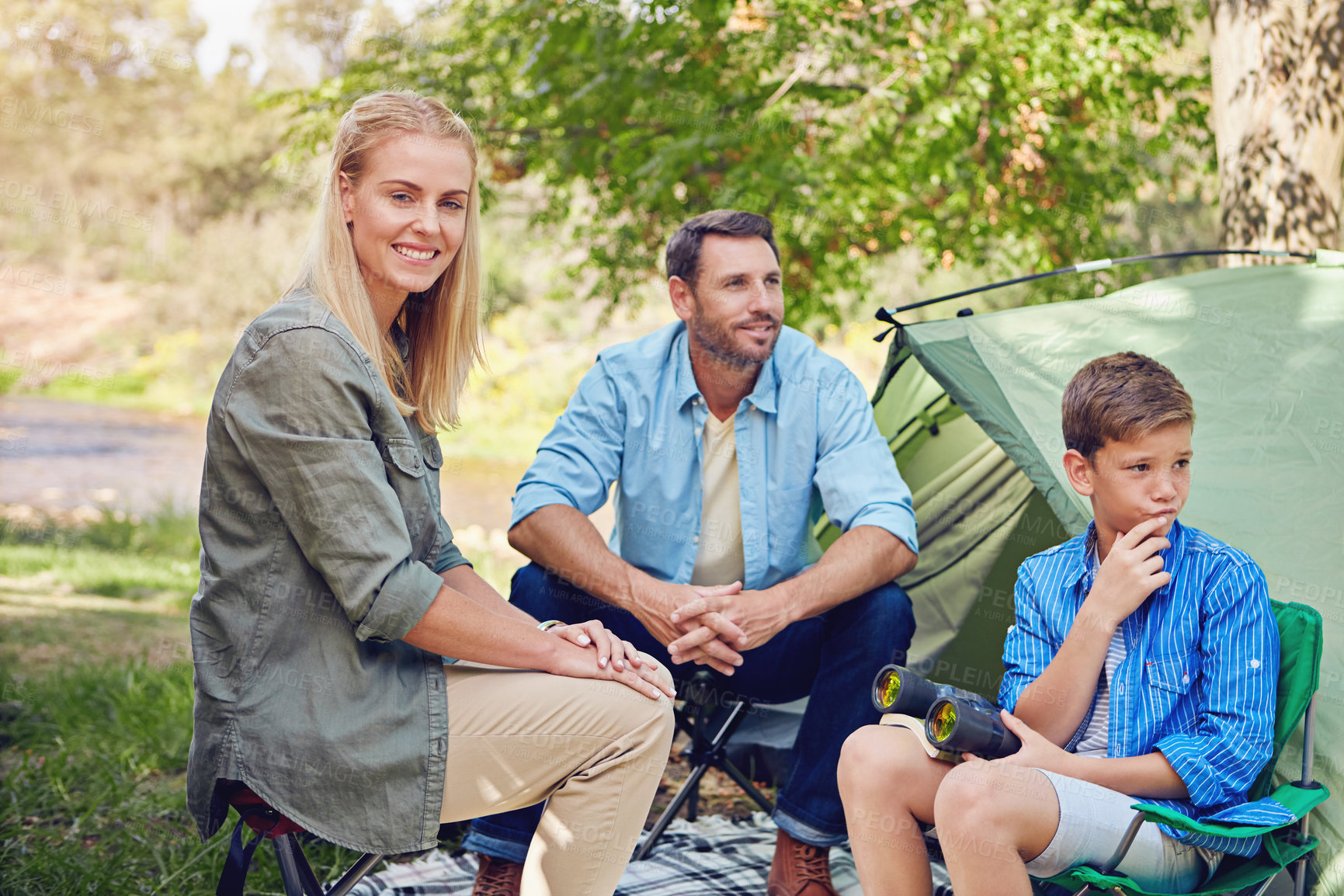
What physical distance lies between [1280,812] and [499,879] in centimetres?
136

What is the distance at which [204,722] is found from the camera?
157 cm

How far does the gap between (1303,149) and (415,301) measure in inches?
128

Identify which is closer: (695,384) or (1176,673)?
(1176,673)

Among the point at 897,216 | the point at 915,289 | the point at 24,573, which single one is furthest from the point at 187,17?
the point at 897,216

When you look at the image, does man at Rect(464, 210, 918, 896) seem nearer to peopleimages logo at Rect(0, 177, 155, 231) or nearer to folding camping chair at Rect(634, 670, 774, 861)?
folding camping chair at Rect(634, 670, 774, 861)

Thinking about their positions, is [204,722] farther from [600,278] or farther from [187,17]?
[187,17]

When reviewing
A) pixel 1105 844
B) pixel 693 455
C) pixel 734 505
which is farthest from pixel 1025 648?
pixel 693 455

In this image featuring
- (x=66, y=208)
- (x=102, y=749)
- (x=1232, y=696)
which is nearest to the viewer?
(x=1232, y=696)

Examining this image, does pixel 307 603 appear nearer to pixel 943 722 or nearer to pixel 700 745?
pixel 943 722

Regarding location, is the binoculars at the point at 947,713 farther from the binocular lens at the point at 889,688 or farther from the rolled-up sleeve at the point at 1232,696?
the rolled-up sleeve at the point at 1232,696

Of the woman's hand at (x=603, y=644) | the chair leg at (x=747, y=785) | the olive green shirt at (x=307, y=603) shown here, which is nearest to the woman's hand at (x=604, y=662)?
the woman's hand at (x=603, y=644)

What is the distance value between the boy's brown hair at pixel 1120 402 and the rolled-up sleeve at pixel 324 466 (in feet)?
3.93

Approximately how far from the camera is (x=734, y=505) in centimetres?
261

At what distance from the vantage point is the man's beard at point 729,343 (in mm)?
2549
